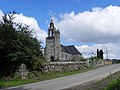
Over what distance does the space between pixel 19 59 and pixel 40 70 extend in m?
5.04

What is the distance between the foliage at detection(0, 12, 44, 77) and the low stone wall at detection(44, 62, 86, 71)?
17.0ft

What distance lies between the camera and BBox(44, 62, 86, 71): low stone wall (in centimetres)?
4234

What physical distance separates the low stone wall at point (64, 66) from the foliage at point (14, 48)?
517 centimetres

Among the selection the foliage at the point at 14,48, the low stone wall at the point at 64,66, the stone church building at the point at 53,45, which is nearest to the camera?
the foliage at the point at 14,48

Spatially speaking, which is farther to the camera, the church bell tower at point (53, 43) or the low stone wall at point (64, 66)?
the church bell tower at point (53, 43)

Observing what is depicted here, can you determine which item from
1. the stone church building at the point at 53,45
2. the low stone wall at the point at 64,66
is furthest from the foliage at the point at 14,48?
the stone church building at the point at 53,45

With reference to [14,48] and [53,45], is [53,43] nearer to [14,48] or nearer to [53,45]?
[53,45]

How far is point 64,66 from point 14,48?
15.0 metres

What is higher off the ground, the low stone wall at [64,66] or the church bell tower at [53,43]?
the church bell tower at [53,43]

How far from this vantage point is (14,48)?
34.8m

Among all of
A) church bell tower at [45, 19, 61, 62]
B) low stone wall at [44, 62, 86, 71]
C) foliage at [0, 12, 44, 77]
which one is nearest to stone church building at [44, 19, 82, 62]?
church bell tower at [45, 19, 61, 62]

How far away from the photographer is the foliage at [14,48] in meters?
34.5

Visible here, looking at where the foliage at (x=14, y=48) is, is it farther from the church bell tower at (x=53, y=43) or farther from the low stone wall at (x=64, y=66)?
the church bell tower at (x=53, y=43)

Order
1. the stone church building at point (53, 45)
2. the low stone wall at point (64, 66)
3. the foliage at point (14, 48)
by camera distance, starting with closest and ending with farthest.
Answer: the foliage at point (14, 48) < the low stone wall at point (64, 66) < the stone church building at point (53, 45)
